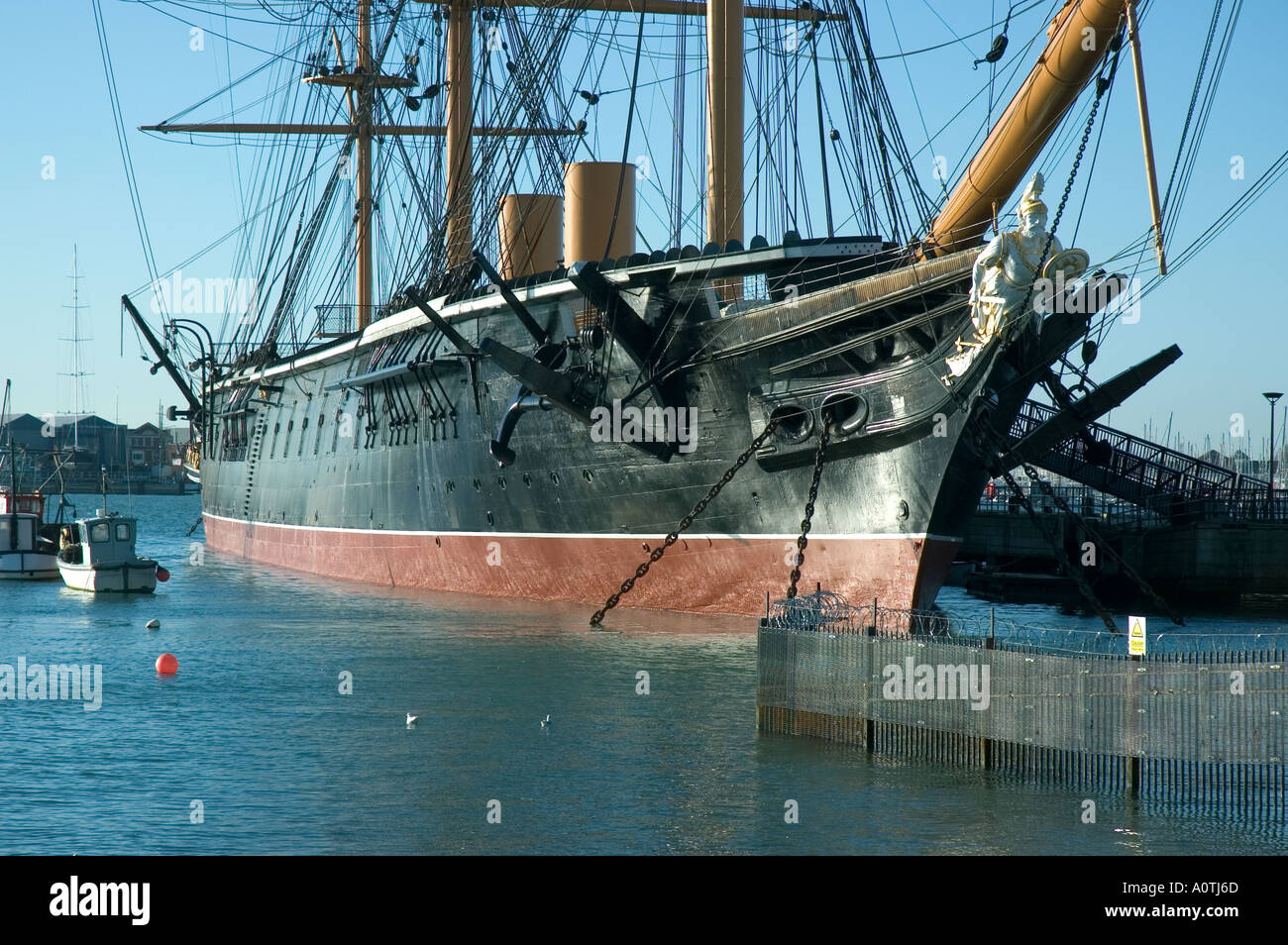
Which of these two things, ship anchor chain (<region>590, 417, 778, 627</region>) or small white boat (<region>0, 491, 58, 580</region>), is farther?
small white boat (<region>0, 491, 58, 580</region>)

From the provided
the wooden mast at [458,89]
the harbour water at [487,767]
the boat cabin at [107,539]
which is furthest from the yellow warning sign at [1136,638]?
the boat cabin at [107,539]

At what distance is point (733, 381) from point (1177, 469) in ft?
72.1

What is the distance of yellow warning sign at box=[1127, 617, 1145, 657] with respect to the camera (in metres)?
15.0

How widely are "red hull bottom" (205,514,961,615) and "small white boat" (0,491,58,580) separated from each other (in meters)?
11.4

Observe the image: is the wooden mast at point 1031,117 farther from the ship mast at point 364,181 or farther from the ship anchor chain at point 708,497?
the ship mast at point 364,181

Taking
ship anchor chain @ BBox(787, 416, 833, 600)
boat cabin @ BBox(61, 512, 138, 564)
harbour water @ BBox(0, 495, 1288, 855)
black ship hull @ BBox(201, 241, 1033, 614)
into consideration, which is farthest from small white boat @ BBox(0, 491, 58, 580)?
ship anchor chain @ BBox(787, 416, 833, 600)

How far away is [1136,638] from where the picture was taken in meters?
15.1

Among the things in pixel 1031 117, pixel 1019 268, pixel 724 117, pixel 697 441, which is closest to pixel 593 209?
pixel 724 117

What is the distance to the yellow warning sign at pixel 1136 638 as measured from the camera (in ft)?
49.3

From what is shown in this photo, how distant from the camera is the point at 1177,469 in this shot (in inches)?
1719

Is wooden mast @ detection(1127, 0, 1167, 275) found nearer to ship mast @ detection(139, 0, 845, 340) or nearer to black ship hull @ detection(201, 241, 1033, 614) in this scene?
black ship hull @ detection(201, 241, 1033, 614)

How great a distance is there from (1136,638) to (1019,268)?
30.0 ft

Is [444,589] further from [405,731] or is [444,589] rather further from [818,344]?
[405,731]
